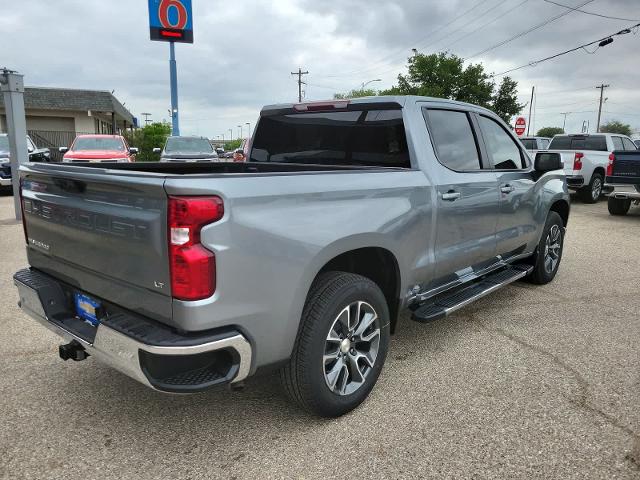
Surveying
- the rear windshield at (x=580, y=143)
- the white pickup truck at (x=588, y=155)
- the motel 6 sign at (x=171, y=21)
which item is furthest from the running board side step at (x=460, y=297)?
the motel 6 sign at (x=171, y=21)

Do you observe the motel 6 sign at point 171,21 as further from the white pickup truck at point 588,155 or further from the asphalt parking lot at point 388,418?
the asphalt parking lot at point 388,418

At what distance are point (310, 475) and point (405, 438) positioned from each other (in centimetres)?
59

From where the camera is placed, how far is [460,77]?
133ft

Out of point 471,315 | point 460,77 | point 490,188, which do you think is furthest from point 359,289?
point 460,77

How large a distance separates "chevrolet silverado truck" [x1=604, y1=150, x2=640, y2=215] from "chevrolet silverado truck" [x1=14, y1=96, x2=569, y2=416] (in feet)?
27.0

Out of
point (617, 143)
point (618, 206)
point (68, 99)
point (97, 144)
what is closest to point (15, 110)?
point (97, 144)

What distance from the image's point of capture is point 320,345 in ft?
8.65

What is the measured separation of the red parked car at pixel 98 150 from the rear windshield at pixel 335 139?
36.7 ft

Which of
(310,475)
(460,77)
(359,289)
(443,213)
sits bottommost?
(310,475)

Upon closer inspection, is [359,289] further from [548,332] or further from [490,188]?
[548,332]

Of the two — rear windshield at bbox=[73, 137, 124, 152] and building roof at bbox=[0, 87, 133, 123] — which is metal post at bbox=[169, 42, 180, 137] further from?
building roof at bbox=[0, 87, 133, 123]

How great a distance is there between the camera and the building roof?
31.1 meters

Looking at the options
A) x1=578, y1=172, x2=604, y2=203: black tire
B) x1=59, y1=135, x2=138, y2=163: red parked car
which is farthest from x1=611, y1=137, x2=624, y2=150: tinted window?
x1=59, y1=135, x2=138, y2=163: red parked car

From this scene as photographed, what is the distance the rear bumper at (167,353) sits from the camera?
214 cm
